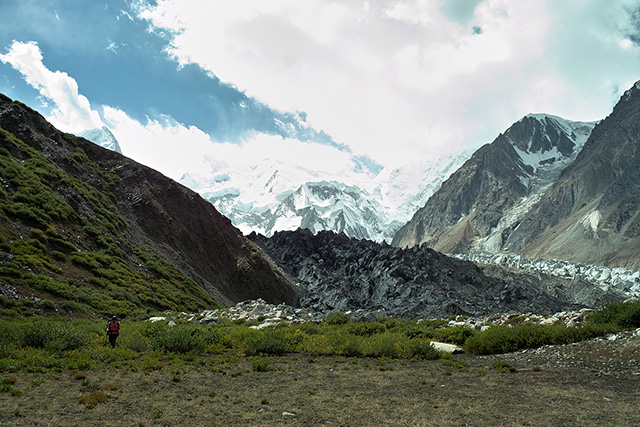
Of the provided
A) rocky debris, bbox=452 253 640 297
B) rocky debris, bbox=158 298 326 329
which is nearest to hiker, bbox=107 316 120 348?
rocky debris, bbox=158 298 326 329

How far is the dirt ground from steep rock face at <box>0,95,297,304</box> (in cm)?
2975

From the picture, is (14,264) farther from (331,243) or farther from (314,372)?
(331,243)

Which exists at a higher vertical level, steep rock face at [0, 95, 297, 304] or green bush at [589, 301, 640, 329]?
steep rock face at [0, 95, 297, 304]

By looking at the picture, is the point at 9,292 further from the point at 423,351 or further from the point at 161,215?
the point at 161,215

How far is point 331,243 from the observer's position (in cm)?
11794

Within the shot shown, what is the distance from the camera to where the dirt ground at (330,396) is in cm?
925

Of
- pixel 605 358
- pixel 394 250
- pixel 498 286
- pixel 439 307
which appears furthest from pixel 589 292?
pixel 605 358

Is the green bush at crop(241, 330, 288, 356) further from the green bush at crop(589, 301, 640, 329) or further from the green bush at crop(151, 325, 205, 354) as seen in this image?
the green bush at crop(589, 301, 640, 329)

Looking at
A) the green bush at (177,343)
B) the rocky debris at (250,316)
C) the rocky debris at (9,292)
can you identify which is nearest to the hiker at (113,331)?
the green bush at (177,343)

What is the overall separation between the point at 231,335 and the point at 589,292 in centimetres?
12559

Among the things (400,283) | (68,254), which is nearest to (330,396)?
(68,254)

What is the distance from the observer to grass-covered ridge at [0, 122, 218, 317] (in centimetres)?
2342

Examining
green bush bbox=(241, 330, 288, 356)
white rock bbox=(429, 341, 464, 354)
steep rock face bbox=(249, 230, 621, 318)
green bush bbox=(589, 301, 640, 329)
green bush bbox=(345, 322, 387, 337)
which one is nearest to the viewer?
green bush bbox=(589, 301, 640, 329)

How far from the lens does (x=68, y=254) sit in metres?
30.2
